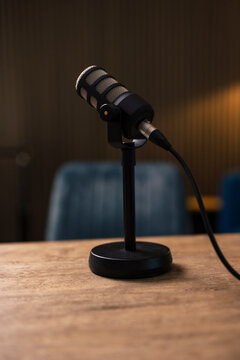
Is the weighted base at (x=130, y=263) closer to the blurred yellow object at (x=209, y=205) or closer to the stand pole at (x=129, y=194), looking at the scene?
the stand pole at (x=129, y=194)

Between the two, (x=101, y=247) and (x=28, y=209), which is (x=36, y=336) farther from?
(x=28, y=209)

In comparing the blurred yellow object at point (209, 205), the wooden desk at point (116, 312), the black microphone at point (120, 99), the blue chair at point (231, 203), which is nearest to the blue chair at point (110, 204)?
the wooden desk at point (116, 312)

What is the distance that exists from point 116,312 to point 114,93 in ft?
1.04

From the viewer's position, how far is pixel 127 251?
2.19 feet

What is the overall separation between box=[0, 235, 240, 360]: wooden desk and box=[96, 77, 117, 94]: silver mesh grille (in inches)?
11.2

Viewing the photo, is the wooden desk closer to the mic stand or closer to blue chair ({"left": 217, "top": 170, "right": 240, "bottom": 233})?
the mic stand

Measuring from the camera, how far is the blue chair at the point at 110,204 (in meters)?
1.25

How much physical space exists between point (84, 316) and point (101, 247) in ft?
0.71

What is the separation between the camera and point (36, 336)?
44 cm

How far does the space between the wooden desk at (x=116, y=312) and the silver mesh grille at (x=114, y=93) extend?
0.27 metres

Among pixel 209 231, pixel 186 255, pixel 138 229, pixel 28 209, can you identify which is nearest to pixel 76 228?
pixel 138 229

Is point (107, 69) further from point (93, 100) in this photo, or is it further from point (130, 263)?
point (130, 263)

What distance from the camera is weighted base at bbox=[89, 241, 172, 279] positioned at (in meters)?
0.62

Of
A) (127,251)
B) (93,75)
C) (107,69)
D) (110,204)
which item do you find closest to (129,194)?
(127,251)
